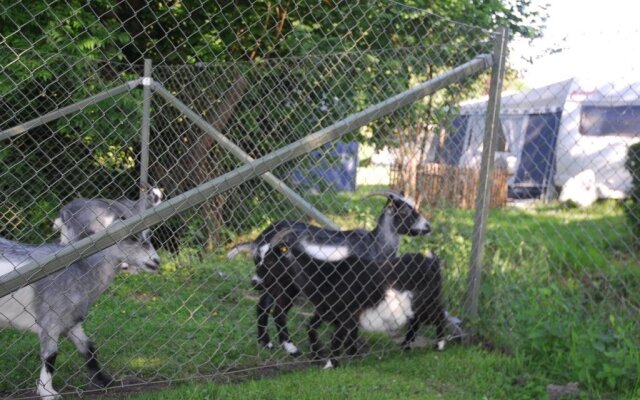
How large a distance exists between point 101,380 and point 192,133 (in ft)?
11.2

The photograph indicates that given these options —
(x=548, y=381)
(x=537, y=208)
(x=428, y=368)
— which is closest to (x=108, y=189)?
(x=428, y=368)

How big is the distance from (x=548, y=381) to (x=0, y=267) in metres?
2.96

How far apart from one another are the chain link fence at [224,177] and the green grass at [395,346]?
0.02 metres

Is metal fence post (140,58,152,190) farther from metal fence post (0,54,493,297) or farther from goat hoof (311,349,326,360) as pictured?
metal fence post (0,54,493,297)

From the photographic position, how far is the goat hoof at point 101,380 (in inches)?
145

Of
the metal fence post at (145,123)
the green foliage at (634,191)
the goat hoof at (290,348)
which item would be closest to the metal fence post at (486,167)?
the goat hoof at (290,348)

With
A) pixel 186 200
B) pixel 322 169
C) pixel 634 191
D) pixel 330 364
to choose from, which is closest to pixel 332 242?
pixel 330 364

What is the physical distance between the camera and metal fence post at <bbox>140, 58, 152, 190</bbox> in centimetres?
590

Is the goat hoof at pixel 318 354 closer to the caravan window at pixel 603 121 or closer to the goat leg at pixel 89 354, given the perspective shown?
the goat leg at pixel 89 354

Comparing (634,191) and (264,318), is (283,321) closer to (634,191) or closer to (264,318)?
(264,318)

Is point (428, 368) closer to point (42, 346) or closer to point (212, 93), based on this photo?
point (42, 346)

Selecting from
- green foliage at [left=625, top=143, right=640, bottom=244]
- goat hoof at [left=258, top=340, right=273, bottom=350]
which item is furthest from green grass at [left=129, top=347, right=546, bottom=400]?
green foliage at [left=625, top=143, right=640, bottom=244]

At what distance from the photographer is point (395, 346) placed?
14.9 ft

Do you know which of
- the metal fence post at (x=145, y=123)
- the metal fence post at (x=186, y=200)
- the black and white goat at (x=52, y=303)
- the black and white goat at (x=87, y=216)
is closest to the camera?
the metal fence post at (x=186, y=200)
